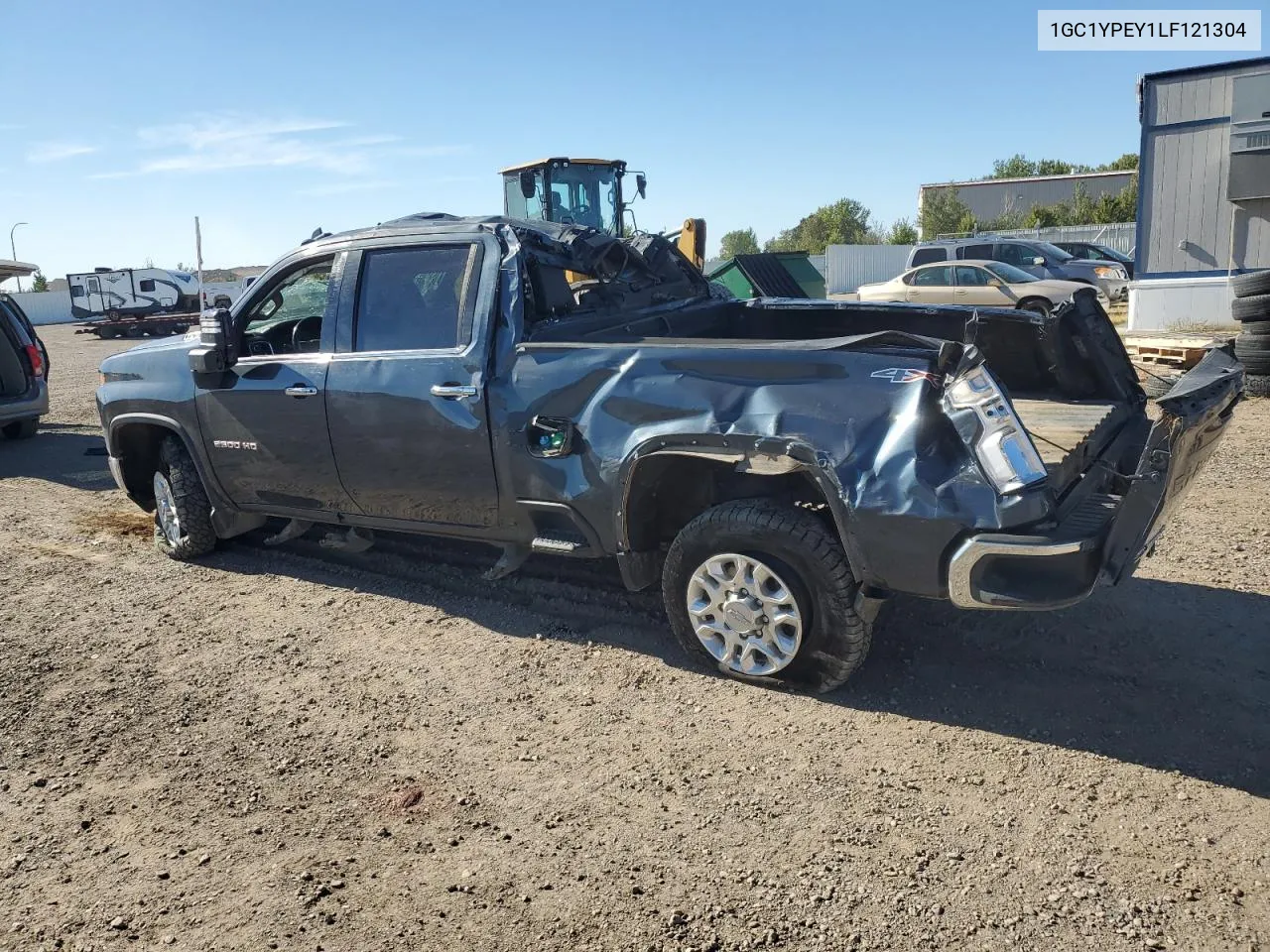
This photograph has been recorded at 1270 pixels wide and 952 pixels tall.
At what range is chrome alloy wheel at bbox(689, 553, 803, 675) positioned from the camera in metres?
3.99

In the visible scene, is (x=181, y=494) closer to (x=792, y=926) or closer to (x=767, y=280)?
(x=792, y=926)

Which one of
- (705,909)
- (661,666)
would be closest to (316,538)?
(661,666)

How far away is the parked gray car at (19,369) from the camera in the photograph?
11.2 meters

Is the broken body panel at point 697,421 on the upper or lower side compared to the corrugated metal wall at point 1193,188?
lower

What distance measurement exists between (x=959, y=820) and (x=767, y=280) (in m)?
14.8

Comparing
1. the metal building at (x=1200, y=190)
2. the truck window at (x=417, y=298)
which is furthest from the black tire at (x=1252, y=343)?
the truck window at (x=417, y=298)

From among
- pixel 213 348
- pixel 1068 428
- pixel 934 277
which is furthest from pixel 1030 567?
pixel 934 277

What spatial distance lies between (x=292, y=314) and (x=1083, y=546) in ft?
14.8

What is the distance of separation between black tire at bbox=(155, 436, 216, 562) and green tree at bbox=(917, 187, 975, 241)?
49.4 metres

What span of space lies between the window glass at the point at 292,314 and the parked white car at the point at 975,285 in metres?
12.9

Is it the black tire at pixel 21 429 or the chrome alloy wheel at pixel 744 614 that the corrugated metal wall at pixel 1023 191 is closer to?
the black tire at pixel 21 429

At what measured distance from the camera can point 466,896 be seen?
2975mm

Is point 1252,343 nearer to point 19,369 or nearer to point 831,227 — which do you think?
point 19,369

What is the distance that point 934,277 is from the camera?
59.5 ft
